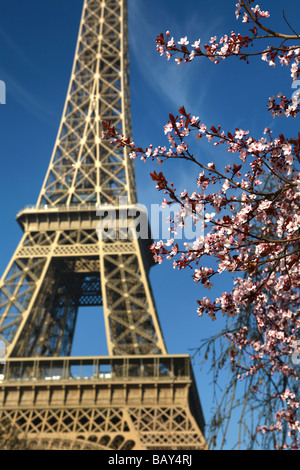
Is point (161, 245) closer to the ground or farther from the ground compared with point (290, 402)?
farther from the ground

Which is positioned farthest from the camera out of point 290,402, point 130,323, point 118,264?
point 118,264

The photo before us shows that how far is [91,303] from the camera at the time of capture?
156 ft

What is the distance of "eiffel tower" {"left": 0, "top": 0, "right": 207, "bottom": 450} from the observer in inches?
1264

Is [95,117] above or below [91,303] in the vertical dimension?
above

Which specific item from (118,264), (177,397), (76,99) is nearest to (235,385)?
(177,397)

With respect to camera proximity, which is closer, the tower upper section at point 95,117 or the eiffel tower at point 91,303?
the eiffel tower at point 91,303

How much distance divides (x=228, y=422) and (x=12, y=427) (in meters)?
27.3

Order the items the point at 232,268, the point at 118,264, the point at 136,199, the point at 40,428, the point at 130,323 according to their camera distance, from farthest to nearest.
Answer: the point at 136,199
the point at 118,264
the point at 130,323
the point at 40,428
the point at 232,268

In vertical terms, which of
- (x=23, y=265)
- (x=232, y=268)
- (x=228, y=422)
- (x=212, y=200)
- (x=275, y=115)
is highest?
(x=23, y=265)

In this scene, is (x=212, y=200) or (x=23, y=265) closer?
(x=212, y=200)

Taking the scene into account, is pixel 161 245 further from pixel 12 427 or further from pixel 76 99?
pixel 76 99

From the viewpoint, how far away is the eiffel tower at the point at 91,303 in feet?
105

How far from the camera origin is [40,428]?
110 feet

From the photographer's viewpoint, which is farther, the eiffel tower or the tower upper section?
the tower upper section
